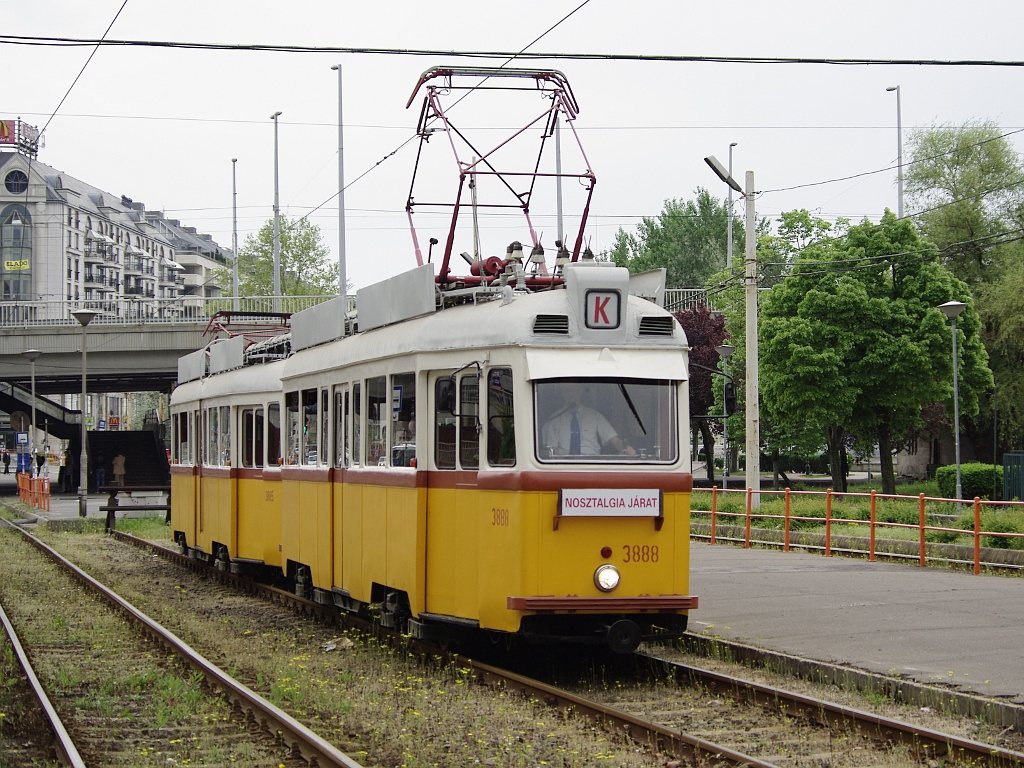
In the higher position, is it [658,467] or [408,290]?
[408,290]

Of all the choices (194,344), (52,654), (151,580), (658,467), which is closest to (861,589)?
(658,467)

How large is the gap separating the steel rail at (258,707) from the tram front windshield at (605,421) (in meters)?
2.60

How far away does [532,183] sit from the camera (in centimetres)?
1250

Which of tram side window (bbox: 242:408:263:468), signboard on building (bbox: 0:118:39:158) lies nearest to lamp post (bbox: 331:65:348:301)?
tram side window (bbox: 242:408:263:468)

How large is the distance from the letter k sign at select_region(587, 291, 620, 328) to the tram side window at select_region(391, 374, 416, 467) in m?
1.70

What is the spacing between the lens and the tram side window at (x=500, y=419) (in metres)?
10.1

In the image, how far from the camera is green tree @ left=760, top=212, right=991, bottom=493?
37812mm

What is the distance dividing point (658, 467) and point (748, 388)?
50.1ft

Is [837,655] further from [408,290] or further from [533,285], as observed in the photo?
[408,290]

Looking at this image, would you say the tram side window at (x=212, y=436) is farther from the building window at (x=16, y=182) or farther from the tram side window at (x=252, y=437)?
the building window at (x=16, y=182)

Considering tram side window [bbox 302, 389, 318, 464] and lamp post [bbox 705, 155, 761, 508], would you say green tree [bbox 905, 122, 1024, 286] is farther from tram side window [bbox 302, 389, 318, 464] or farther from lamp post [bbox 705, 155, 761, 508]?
tram side window [bbox 302, 389, 318, 464]

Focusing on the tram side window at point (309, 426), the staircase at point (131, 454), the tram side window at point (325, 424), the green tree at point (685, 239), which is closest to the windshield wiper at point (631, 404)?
the tram side window at point (325, 424)

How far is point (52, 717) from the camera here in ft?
29.8

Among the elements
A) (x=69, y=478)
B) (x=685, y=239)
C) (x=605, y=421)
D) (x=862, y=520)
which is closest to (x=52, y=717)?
(x=605, y=421)
